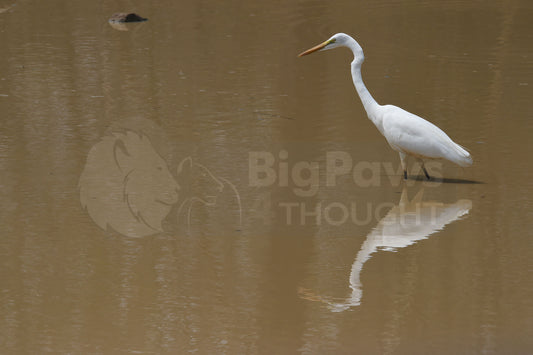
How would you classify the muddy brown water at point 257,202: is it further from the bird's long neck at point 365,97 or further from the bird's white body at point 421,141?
the bird's long neck at point 365,97

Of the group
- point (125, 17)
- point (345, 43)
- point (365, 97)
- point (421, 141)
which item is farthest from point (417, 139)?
point (125, 17)

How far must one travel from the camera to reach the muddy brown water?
3914 millimetres

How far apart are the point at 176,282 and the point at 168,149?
251 cm

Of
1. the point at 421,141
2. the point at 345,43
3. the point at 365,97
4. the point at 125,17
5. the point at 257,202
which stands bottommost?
the point at 257,202

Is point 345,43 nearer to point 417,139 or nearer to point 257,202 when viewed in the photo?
point 417,139

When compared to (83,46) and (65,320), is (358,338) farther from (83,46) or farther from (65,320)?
(83,46)

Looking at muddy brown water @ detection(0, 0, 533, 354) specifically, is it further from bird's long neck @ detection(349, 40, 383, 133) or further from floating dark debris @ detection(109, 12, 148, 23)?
floating dark debris @ detection(109, 12, 148, 23)

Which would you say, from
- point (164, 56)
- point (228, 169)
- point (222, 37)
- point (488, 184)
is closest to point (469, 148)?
→ point (488, 184)

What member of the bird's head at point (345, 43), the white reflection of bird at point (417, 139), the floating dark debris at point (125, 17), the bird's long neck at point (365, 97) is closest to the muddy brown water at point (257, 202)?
the white reflection of bird at point (417, 139)

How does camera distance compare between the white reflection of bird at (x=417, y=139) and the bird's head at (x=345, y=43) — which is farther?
the bird's head at (x=345, y=43)

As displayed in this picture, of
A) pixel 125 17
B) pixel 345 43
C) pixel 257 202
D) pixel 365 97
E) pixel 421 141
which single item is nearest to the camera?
pixel 257 202

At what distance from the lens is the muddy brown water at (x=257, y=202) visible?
391cm

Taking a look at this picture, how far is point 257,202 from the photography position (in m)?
5.69

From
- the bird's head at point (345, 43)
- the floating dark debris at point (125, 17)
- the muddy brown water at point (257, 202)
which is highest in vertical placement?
the floating dark debris at point (125, 17)
